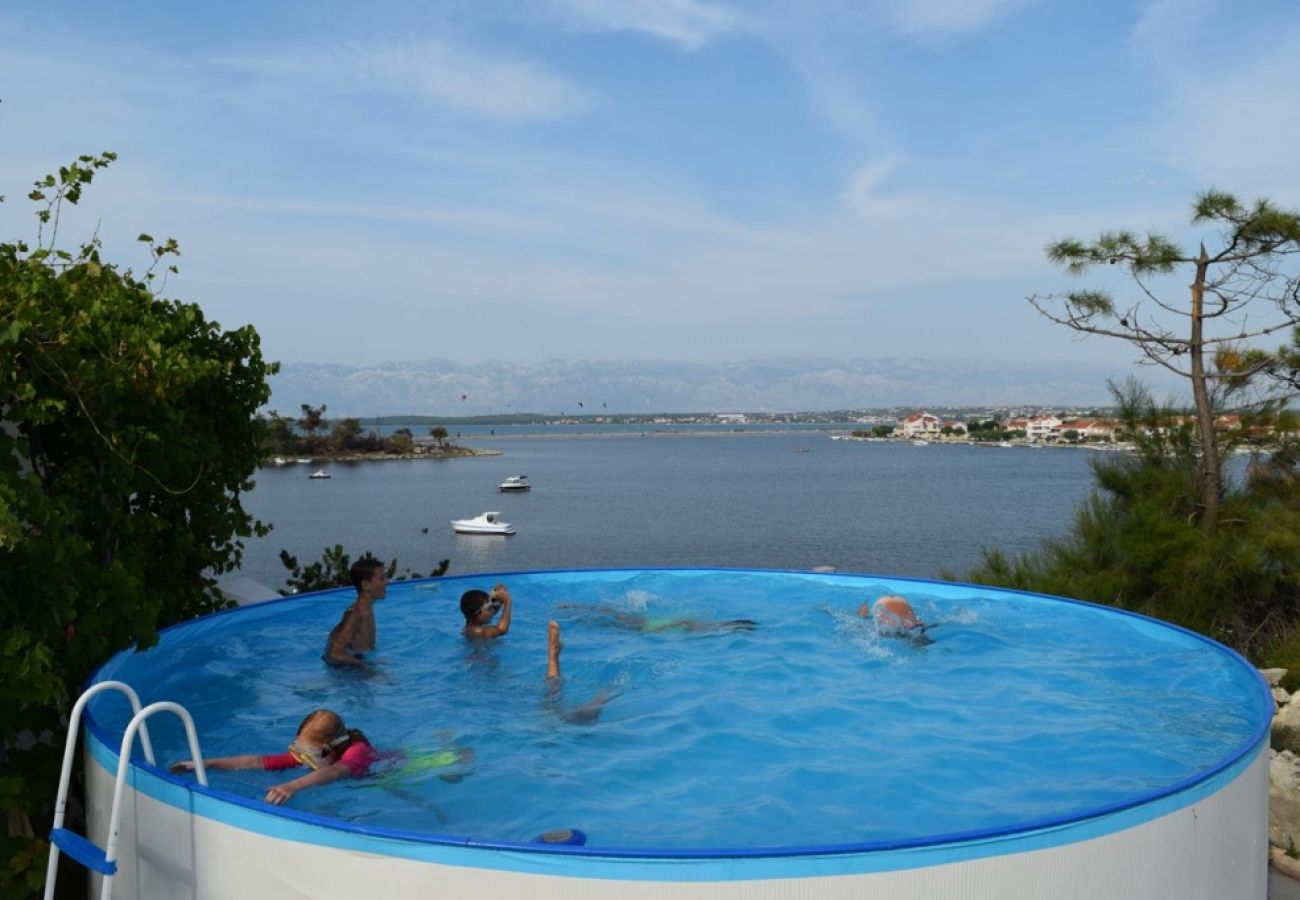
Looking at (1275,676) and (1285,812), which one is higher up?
(1275,676)

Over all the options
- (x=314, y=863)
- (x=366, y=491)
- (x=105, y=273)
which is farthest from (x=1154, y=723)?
(x=366, y=491)

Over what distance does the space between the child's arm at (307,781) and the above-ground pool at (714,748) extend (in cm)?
8

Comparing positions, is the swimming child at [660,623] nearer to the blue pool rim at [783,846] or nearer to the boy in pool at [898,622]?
the boy in pool at [898,622]

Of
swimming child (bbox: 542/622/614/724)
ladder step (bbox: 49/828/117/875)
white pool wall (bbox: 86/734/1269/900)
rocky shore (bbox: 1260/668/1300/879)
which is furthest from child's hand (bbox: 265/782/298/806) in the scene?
rocky shore (bbox: 1260/668/1300/879)

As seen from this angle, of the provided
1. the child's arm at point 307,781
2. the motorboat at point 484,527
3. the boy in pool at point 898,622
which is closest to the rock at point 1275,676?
the boy in pool at point 898,622

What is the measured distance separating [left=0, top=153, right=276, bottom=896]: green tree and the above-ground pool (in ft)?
1.43

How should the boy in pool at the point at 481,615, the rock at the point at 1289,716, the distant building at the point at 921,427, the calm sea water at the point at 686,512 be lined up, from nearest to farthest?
the rock at the point at 1289,716, the boy in pool at the point at 481,615, the calm sea water at the point at 686,512, the distant building at the point at 921,427

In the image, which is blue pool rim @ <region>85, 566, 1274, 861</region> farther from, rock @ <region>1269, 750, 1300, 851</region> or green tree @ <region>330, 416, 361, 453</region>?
green tree @ <region>330, 416, 361, 453</region>

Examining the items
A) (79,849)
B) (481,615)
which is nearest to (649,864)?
(79,849)

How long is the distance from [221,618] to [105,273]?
2959mm

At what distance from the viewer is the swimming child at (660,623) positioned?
977cm

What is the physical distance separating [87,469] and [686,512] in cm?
5614

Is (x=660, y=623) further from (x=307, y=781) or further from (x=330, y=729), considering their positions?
(x=307, y=781)

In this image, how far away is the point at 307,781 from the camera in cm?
528
